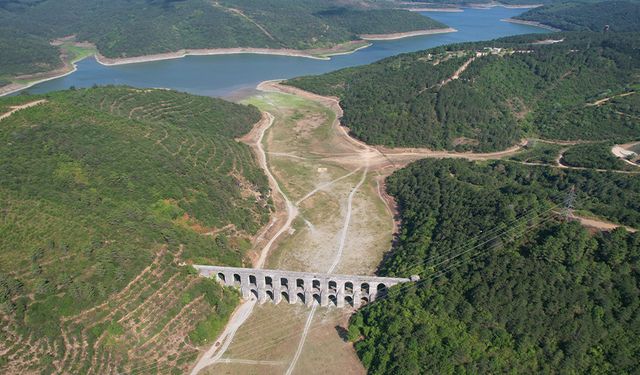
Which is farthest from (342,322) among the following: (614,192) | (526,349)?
(614,192)

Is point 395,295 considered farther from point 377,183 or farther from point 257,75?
point 257,75

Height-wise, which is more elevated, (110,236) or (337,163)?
(110,236)

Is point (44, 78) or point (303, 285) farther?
point (44, 78)

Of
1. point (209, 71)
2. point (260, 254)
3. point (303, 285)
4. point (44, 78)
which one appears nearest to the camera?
point (303, 285)

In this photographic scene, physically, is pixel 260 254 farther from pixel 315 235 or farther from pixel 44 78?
pixel 44 78

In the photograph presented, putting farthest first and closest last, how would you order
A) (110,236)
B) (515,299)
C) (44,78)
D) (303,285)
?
(44,78)
(303,285)
(110,236)
(515,299)

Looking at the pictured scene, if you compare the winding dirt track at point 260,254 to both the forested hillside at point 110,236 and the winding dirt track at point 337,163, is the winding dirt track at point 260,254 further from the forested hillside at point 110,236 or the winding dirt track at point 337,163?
the forested hillside at point 110,236

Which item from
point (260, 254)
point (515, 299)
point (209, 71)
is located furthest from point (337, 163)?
point (209, 71)

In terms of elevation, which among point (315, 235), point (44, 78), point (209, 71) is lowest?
point (315, 235)
